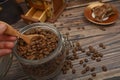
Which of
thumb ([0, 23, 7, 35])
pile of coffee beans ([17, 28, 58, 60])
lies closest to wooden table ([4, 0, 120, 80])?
pile of coffee beans ([17, 28, 58, 60])

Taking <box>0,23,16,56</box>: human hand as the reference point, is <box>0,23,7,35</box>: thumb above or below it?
above

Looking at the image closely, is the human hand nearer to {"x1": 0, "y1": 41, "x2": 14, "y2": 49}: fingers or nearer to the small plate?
{"x1": 0, "y1": 41, "x2": 14, "y2": 49}: fingers

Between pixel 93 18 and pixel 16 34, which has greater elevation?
pixel 16 34

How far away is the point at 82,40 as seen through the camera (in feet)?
2.72

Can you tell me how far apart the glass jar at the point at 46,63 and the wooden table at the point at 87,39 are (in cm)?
5

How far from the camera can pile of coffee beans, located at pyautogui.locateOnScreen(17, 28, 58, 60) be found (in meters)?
0.65

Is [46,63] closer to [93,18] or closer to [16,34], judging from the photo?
[16,34]

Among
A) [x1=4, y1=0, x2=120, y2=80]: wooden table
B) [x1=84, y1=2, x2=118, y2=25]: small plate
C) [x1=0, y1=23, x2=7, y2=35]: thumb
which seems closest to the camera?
[x1=0, y1=23, x2=7, y2=35]: thumb

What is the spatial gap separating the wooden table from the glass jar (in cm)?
5

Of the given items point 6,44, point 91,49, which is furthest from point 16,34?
point 91,49

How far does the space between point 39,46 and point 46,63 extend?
0.17 ft

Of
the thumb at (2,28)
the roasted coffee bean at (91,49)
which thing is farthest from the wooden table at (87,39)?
the thumb at (2,28)

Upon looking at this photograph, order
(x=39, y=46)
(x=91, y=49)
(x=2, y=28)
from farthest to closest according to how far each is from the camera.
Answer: (x=91, y=49), (x=39, y=46), (x=2, y=28)

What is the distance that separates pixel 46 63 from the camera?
2.14 ft
